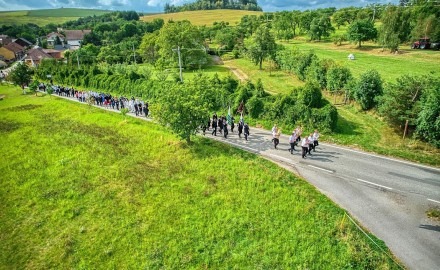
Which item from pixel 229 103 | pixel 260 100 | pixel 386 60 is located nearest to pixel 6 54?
pixel 229 103

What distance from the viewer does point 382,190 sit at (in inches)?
648

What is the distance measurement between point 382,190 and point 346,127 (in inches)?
345

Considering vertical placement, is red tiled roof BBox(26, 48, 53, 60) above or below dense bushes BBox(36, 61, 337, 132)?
above

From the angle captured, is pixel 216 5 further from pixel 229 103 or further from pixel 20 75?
pixel 229 103

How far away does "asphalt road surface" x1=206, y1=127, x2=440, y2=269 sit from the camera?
42.4 ft

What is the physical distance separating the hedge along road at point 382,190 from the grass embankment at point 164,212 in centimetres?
101

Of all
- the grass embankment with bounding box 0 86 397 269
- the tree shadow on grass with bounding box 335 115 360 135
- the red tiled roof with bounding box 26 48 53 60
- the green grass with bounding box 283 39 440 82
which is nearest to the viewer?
the grass embankment with bounding box 0 86 397 269

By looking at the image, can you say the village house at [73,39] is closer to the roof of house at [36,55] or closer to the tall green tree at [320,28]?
the roof of house at [36,55]

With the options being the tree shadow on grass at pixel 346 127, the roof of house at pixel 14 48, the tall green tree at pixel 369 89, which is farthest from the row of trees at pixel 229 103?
the roof of house at pixel 14 48

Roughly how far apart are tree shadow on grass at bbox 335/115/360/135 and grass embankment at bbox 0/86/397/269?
7.57 meters

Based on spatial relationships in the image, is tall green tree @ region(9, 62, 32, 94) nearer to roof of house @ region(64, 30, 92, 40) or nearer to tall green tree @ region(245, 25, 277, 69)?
tall green tree @ region(245, 25, 277, 69)

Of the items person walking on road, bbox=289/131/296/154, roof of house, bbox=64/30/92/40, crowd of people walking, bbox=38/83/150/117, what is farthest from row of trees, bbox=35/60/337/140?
roof of house, bbox=64/30/92/40

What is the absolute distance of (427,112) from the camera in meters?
19.5

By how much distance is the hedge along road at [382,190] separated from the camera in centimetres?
1293
